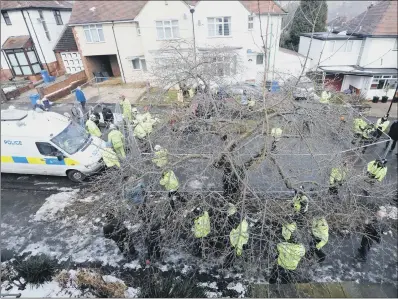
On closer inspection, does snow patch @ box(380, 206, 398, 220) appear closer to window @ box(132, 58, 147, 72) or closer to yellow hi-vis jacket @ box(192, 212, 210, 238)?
yellow hi-vis jacket @ box(192, 212, 210, 238)

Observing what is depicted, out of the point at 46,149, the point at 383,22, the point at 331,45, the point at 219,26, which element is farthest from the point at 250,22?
the point at 46,149

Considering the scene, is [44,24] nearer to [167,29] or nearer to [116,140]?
[167,29]

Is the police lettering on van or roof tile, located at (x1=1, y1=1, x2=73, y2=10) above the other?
roof tile, located at (x1=1, y1=1, x2=73, y2=10)

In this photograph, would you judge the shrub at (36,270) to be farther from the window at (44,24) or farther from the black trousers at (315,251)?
the window at (44,24)

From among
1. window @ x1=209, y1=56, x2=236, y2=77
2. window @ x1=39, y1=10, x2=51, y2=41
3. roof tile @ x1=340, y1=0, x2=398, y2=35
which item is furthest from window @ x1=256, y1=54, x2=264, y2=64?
window @ x1=39, y1=10, x2=51, y2=41

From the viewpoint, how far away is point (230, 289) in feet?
17.5

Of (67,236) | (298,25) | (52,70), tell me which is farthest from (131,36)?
(67,236)

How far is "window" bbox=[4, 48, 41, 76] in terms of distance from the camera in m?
19.2

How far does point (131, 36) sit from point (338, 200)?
19440 mm

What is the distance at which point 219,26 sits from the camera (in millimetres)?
17641

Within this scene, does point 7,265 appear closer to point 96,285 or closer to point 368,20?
point 96,285

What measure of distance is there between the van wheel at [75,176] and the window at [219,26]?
14.2 metres

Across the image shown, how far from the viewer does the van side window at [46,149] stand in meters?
7.79

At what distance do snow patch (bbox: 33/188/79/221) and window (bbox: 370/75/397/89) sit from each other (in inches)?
744
